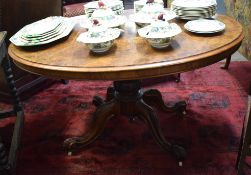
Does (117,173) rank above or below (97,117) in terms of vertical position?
below

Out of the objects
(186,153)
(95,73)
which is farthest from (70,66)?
(186,153)

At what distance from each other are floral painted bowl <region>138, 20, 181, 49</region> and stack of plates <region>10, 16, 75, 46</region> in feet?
1.36

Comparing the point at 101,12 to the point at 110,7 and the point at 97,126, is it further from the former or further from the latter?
the point at 97,126

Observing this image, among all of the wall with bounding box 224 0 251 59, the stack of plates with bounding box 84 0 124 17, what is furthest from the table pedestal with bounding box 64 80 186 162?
→ the wall with bounding box 224 0 251 59

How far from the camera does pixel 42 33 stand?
1233 millimetres

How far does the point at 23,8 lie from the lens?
1976mm

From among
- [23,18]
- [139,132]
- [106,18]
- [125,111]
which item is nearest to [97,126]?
[125,111]

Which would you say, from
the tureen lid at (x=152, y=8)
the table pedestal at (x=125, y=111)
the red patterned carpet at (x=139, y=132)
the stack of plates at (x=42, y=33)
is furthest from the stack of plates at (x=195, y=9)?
the red patterned carpet at (x=139, y=132)

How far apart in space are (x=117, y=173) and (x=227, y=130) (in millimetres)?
736

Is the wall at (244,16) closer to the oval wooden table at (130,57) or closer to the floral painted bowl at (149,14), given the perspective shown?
the oval wooden table at (130,57)

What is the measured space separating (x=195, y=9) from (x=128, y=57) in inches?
19.8

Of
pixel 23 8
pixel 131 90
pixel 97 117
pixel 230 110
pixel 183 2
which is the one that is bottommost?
pixel 230 110

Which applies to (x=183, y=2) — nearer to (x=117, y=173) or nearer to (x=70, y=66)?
(x=70, y=66)

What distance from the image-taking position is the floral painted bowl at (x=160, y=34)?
43.3 inches
